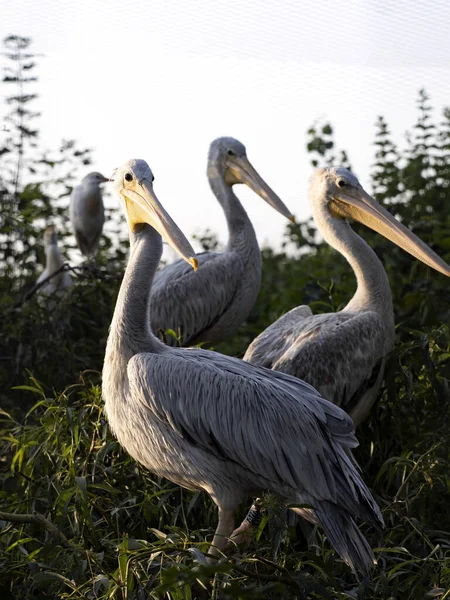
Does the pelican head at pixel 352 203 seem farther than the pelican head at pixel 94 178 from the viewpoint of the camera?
No

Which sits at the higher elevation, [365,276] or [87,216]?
[87,216]

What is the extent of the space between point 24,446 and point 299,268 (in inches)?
170

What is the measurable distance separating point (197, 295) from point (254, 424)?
8.56 feet

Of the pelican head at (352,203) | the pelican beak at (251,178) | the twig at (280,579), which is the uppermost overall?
the pelican beak at (251,178)

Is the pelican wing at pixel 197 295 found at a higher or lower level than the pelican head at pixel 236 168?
lower

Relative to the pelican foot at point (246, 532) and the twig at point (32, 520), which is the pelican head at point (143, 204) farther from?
the twig at point (32, 520)

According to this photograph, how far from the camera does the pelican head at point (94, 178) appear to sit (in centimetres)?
934

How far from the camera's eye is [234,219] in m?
6.46

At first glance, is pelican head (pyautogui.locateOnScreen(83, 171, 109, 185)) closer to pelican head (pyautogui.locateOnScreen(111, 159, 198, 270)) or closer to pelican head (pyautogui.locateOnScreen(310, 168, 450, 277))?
pelican head (pyautogui.locateOnScreen(310, 168, 450, 277))

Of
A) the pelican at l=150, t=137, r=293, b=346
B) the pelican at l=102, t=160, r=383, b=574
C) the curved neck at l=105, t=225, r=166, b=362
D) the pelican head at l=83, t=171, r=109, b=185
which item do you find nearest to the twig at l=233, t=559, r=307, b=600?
the pelican at l=102, t=160, r=383, b=574

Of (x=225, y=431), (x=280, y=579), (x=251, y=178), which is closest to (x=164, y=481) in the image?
(x=225, y=431)

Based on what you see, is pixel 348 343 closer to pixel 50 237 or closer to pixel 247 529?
pixel 247 529

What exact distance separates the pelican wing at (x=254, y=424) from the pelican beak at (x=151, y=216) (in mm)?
392

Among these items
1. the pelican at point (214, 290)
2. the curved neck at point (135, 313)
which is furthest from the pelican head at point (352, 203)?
the curved neck at point (135, 313)
